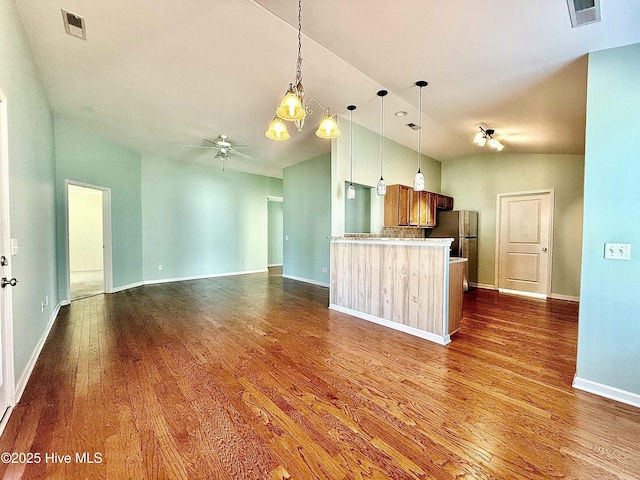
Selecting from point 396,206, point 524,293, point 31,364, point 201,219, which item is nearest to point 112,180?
point 201,219

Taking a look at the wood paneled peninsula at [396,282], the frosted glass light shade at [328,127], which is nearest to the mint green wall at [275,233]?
the wood paneled peninsula at [396,282]

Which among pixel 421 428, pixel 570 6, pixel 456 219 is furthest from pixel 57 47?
pixel 456 219

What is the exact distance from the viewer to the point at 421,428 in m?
1.66

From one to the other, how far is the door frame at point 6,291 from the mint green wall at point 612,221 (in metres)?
4.21

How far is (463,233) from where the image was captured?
5777 millimetres

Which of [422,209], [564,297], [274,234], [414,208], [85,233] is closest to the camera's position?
[564,297]

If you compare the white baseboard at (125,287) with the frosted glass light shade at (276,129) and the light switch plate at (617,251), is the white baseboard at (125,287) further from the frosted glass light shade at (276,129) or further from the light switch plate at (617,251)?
the light switch plate at (617,251)

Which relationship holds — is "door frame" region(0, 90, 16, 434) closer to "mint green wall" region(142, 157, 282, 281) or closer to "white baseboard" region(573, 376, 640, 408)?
"white baseboard" region(573, 376, 640, 408)

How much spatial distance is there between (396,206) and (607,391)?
370 cm

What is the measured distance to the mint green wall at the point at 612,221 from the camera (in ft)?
6.40

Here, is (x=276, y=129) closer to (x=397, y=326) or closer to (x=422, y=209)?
(x=397, y=326)

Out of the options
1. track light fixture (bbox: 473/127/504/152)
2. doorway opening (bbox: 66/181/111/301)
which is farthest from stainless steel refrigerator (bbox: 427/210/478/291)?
doorway opening (bbox: 66/181/111/301)

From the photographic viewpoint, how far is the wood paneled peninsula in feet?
9.85

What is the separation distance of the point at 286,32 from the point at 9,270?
2.83 m
